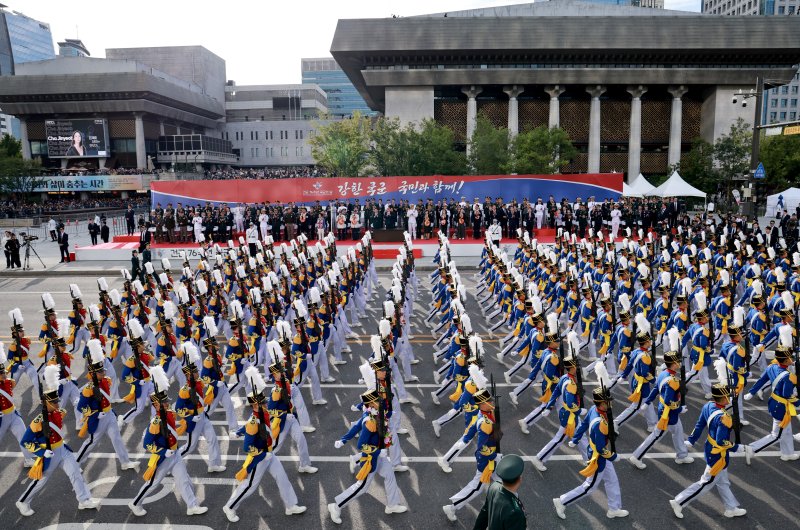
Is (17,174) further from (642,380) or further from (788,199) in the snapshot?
(642,380)

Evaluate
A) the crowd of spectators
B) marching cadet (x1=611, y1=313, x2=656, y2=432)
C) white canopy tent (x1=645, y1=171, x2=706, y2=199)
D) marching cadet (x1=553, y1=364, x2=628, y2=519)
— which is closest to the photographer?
marching cadet (x1=611, y1=313, x2=656, y2=432)

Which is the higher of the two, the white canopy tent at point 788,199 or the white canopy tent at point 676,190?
the white canopy tent at point 676,190

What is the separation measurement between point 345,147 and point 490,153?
16615 mm

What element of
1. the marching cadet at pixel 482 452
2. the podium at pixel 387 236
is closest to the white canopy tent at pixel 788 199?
the podium at pixel 387 236

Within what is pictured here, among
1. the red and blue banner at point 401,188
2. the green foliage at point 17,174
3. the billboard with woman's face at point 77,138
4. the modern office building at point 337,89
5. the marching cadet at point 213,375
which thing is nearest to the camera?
the marching cadet at point 213,375

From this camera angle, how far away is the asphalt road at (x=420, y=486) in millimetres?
7898

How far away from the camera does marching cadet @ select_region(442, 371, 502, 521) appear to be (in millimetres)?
7668

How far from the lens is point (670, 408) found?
28.5 ft

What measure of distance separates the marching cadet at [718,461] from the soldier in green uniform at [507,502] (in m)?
4.39

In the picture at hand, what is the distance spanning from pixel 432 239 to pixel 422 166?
13186mm

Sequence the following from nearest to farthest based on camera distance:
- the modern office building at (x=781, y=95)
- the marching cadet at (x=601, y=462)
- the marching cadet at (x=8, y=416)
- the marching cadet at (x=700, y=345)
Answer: the marching cadet at (x=601, y=462)
the marching cadet at (x=8, y=416)
the marching cadet at (x=700, y=345)
the modern office building at (x=781, y=95)

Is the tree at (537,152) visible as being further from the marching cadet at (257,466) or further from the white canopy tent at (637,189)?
the marching cadet at (257,466)

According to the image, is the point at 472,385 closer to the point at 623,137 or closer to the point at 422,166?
the point at 422,166

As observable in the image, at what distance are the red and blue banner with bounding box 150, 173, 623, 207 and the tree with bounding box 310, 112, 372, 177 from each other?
13.9 metres
